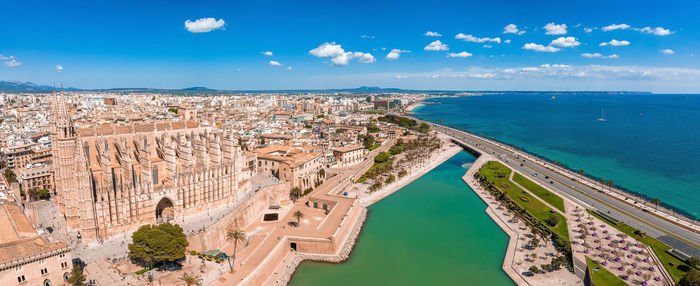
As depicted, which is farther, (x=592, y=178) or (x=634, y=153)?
(x=634, y=153)

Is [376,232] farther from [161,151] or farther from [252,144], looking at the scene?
[252,144]

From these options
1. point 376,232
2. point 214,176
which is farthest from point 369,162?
point 214,176

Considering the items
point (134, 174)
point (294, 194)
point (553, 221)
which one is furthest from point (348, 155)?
point (134, 174)

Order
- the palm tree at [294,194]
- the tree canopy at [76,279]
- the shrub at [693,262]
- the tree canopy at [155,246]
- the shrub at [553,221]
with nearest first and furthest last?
the tree canopy at [76,279] → the tree canopy at [155,246] → the shrub at [693,262] → the shrub at [553,221] → the palm tree at [294,194]

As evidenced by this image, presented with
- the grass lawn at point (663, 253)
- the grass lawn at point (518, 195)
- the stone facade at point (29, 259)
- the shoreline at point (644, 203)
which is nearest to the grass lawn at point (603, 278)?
the grass lawn at point (663, 253)

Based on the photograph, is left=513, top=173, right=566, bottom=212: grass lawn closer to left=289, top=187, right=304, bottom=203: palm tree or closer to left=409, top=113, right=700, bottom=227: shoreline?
left=409, top=113, right=700, bottom=227: shoreline

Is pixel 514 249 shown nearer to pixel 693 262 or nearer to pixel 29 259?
pixel 693 262

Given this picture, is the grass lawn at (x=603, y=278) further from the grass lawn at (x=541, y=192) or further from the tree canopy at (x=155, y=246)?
the tree canopy at (x=155, y=246)
